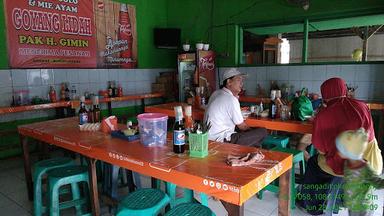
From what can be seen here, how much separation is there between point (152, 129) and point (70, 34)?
389 cm

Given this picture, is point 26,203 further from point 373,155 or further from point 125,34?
point 125,34

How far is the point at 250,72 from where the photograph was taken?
18.1 ft

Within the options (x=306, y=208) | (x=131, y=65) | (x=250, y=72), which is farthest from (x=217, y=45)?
(x=306, y=208)

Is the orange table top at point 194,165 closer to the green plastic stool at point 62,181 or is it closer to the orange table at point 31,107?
the green plastic stool at point 62,181

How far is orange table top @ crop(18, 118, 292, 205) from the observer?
1.28 m

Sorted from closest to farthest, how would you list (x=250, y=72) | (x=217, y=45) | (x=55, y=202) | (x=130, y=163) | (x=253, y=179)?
(x=253, y=179), (x=130, y=163), (x=55, y=202), (x=250, y=72), (x=217, y=45)

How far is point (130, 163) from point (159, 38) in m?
5.02

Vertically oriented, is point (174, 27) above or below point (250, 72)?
above

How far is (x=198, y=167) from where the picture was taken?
146 cm

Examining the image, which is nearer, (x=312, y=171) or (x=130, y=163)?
(x=130, y=163)

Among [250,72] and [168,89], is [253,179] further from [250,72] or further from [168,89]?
[168,89]

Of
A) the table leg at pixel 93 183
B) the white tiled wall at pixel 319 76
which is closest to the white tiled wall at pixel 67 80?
the white tiled wall at pixel 319 76

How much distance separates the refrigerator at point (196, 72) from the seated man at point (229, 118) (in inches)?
105

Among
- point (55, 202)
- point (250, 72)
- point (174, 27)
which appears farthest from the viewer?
point (174, 27)
